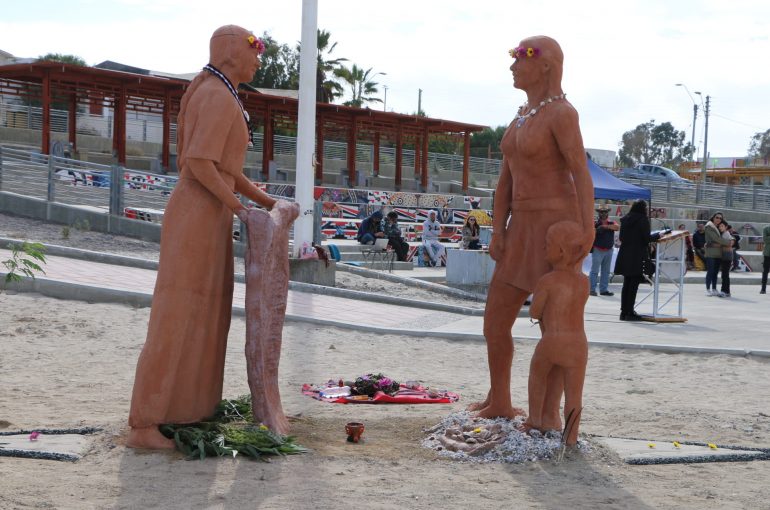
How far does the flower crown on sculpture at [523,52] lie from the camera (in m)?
5.90

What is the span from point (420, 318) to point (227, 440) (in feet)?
23.2

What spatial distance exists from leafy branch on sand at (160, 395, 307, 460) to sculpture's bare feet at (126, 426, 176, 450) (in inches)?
2.1

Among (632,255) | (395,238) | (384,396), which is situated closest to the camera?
(384,396)

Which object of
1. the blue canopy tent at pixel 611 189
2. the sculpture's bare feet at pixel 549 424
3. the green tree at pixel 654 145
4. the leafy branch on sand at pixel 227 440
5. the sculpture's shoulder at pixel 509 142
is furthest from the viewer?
the green tree at pixel 654 145

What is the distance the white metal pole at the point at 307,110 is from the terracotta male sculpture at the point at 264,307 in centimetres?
873

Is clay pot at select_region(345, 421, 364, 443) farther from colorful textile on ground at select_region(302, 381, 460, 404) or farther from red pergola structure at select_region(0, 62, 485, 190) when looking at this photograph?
red pergola structure at select_region(0, 62, 485, 190)

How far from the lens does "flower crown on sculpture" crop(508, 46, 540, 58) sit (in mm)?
5902

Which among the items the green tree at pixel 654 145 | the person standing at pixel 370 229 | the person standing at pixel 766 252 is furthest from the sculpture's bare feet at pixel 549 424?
the green tree at pixel 654 145

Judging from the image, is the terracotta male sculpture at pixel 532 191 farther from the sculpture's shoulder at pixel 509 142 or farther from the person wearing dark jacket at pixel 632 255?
the person wearing dark jacket at pixel 632 255

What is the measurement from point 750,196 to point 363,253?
75.5 ft

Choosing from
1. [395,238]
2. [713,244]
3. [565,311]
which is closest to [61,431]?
[565,311]

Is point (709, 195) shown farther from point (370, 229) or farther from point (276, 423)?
point (276, 423)

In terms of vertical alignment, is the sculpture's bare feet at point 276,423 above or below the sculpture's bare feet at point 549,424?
below

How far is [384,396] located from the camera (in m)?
7.14
